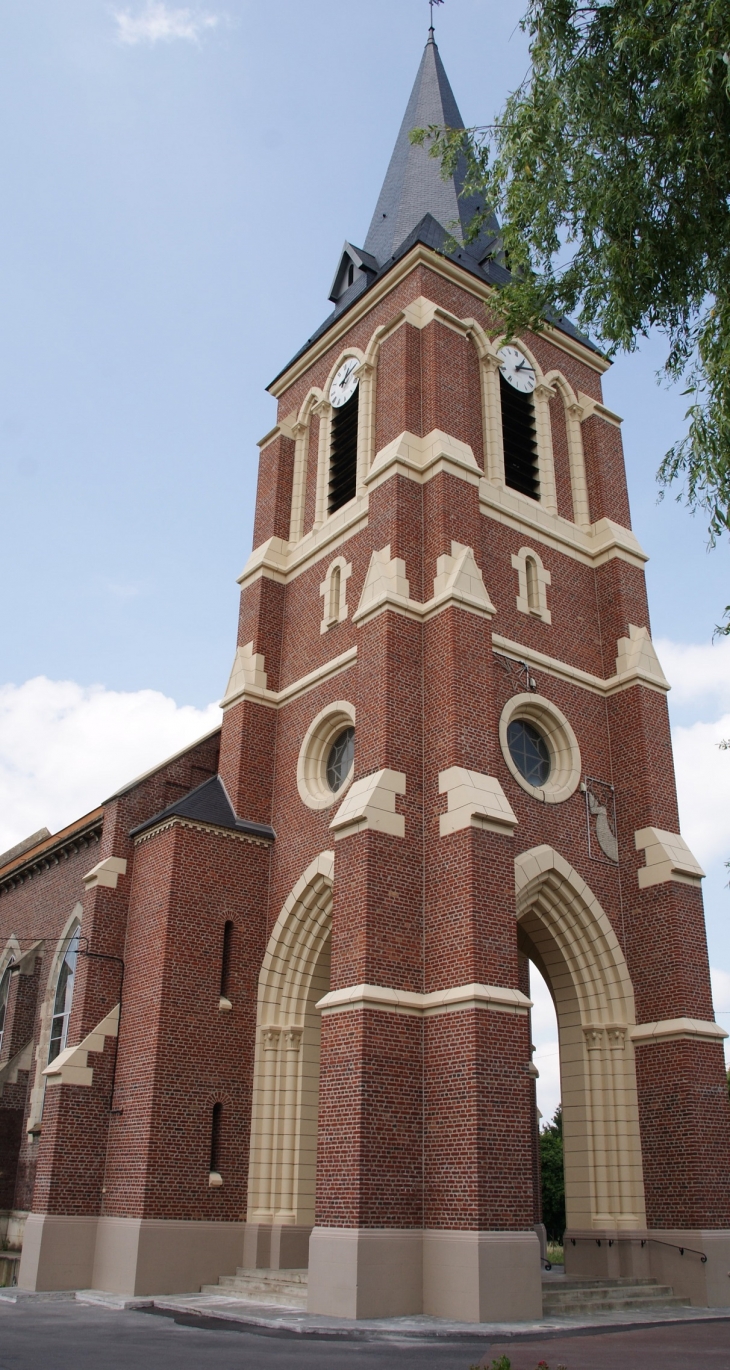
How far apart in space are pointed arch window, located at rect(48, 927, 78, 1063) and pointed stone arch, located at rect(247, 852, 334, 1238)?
6058mm

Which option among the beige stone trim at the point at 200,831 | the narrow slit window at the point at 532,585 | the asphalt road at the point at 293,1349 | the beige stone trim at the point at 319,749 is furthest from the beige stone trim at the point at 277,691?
the asphalt road at the point at 293,1349

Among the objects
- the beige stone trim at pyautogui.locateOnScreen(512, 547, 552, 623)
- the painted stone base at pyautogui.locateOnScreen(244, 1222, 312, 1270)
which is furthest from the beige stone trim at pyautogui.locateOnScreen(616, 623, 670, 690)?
the painted stone base at pyautogui.locateOnScreen(244, 1222, 312, 1270)

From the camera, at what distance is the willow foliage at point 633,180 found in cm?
1078

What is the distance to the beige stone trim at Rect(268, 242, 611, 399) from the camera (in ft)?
69.3

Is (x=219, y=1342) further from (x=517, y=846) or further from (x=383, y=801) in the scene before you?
(x=517, y=846)

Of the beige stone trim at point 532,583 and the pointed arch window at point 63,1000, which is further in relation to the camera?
the pointed arch window at point 63,1000

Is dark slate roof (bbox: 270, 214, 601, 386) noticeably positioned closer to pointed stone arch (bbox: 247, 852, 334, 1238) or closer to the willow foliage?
the willow foliage

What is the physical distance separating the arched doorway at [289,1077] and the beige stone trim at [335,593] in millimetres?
4553

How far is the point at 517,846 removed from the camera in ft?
56.0

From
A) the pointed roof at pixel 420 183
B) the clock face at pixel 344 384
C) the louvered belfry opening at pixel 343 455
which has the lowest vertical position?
the louvered belfry opening at pixel 343 455

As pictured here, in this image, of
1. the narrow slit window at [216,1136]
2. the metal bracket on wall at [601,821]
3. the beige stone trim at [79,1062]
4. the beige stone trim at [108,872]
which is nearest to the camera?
the narrow slit window at [216,1136]

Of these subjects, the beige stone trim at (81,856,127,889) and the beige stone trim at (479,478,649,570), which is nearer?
the beige stone trim at (81,856,127,889)

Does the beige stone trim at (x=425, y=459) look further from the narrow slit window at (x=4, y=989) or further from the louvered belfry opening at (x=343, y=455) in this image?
the narrow slit window at (x=4, y=989)

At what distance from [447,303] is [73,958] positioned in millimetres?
15637
